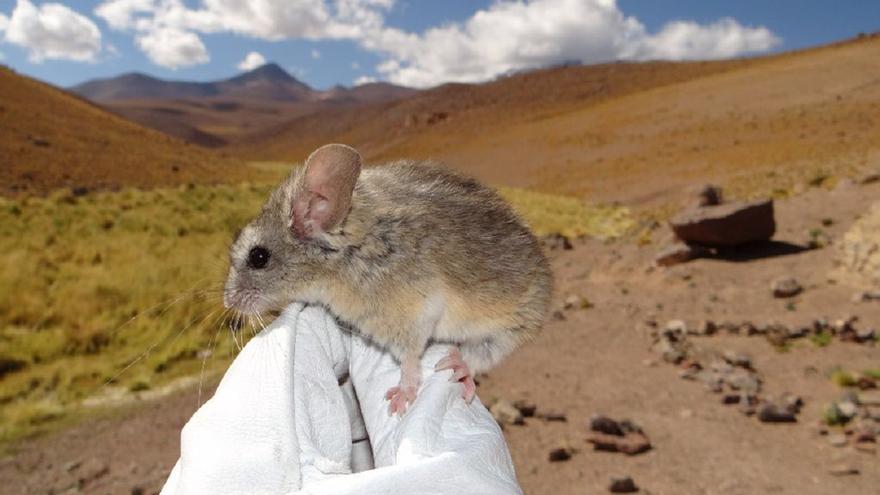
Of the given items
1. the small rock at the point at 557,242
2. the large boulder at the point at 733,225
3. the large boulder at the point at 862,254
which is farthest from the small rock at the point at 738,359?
the small rock at the point at 557,242

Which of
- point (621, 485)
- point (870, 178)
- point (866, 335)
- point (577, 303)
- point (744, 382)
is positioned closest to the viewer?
point (621, 485)

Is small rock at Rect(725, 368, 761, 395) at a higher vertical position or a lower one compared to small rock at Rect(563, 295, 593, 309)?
lower

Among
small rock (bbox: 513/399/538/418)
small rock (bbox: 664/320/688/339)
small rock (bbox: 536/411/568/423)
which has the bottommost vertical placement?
small rock (bbox: 536/411/568/423)

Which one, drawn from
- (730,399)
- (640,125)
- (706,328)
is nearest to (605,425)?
(730,399)

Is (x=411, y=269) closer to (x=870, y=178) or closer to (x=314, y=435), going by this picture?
(x=314, y=435)

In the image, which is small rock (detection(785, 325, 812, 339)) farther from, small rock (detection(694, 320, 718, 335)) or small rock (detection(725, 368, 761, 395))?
small rock (detection(725, 368, 761, 395))

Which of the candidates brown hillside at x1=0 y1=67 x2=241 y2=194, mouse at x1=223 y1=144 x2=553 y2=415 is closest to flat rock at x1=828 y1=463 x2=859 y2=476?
mouse at x1=223 y1=144 x2=553 y2=415

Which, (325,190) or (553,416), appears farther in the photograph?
(553,416)
